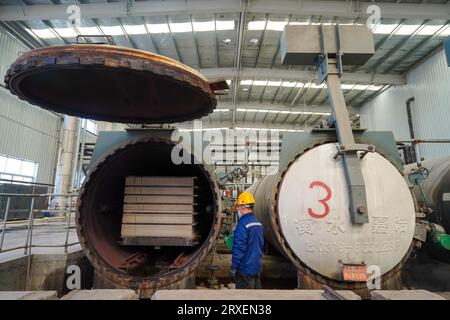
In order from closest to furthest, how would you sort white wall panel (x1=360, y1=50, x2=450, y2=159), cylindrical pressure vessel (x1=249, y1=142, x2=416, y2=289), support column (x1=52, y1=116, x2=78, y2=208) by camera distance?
cylindrical pressure vessel (x1=249, y1=142, x2=416, y2=289), support column (x1=52, y1=116, x2=78, y2=208), white wall panel (x1=360, y1=50, x2=450, y2=159)

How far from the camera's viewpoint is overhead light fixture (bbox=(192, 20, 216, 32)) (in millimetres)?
7946

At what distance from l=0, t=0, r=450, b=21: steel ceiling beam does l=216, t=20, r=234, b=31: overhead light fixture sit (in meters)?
0.98

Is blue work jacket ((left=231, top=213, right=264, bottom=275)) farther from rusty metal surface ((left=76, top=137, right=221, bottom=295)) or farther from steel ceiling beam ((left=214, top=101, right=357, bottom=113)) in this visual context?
steel ceiling beam ((left=214, top=101, right=357, bottom=113))

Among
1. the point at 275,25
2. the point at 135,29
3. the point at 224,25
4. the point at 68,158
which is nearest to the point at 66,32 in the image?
the point at 135,29

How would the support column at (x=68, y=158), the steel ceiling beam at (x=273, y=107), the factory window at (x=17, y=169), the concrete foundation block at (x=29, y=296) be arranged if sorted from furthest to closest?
1. the steel ceiling beam at (x=273, y=107)
2. the factory window at (x=17, y=169)
3. the support column at (x=68, y=158)
4. the concrete foundation block at (x=29, y=296)

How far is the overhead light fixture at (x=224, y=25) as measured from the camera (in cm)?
789

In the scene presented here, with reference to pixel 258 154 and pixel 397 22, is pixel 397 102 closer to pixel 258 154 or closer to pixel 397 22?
pixel 397 22

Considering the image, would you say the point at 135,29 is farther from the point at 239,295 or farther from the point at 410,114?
the point at 410,114

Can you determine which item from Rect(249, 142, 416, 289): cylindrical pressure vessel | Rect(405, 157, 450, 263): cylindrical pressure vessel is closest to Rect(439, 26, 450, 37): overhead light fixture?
Rect(405, 157, 450, 263): cylindrical pressure vessel

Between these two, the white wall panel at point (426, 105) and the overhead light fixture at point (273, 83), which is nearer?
the white wall panel at point (426, 105)

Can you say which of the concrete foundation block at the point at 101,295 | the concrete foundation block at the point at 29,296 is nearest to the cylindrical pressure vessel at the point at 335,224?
the concrete foundation block at the point at 101,295

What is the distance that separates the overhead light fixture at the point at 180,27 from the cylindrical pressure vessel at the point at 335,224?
22.9ft

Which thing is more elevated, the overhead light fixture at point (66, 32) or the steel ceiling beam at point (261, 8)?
the overhead light fixture at point (66, 32)

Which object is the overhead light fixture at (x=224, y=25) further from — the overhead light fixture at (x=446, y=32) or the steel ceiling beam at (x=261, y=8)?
the overhead light fixture at (x=446, y=32)
